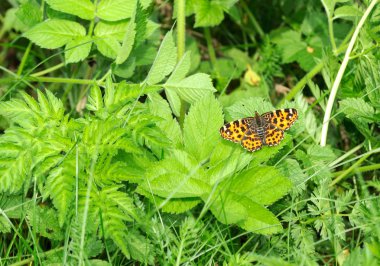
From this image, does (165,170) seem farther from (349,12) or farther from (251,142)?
(349,12)

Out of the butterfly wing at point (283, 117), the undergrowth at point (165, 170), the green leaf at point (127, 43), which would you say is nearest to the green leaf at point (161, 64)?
the undergrowth at point (165, 170)

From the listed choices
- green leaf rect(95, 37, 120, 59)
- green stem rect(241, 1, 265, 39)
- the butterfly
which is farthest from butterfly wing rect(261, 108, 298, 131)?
green stem rect(241, 1, 265, 39)

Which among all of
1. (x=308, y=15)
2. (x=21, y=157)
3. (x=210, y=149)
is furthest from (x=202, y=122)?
(x=308, y=15)

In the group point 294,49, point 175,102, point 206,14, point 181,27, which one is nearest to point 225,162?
point 175,102

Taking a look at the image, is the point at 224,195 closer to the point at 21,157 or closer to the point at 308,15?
the point at 21,157

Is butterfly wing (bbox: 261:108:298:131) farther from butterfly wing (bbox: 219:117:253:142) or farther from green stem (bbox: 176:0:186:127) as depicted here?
green stem (bbox: 176:0:186:127)

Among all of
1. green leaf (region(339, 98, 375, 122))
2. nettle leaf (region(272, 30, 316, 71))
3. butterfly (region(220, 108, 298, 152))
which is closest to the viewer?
butterfly (region(220, 108, 298, 152))
